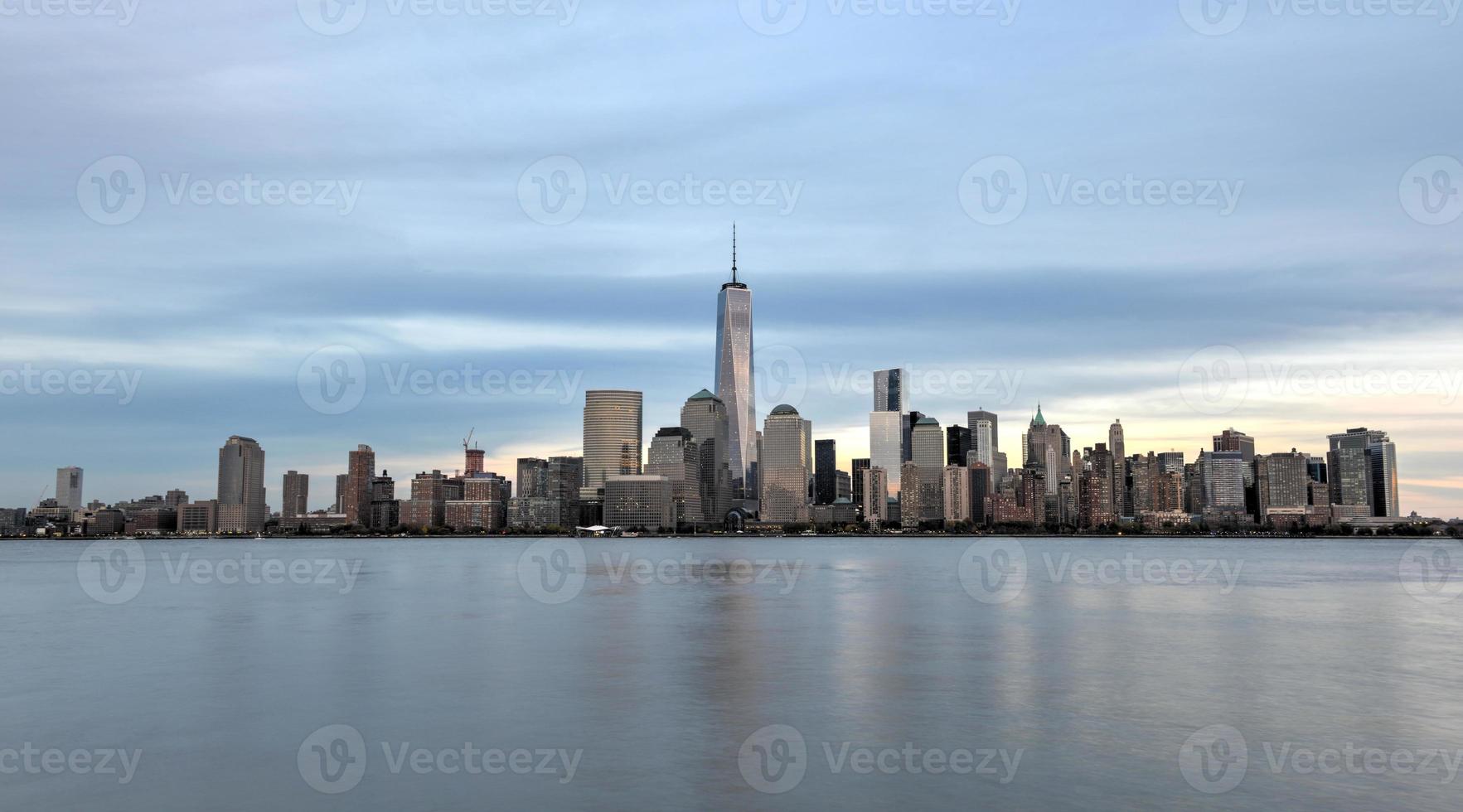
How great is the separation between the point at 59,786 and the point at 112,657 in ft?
90.4

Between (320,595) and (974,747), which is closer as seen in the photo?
(974,747)

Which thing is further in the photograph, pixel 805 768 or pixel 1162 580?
pixel 1162 580

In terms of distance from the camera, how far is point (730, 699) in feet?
122

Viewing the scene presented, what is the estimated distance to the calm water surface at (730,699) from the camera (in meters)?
25.7

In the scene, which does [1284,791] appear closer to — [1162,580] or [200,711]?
[200,711]

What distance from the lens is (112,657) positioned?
50.4 metres

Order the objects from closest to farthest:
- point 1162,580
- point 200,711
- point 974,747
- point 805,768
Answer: point 805,768, point 974,747, point 200,711, point 1162,580

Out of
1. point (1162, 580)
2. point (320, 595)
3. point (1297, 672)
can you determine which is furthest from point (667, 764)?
point (1162, 580)

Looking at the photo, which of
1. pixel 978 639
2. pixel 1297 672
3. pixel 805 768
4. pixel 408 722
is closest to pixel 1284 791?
pixel 805 768

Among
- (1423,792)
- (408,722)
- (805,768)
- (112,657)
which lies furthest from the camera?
(112,657)

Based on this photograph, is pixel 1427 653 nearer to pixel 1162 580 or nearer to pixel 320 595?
pixel 1162 580

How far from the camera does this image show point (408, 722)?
3338 centimetres

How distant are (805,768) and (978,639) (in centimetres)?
3055

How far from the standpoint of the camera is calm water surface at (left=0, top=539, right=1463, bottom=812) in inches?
1013
